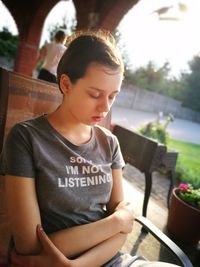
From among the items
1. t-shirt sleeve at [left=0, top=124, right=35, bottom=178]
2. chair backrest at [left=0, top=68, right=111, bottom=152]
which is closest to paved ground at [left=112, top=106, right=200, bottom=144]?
chair backrest at [left=0, top=68, right=111, bottom=152]

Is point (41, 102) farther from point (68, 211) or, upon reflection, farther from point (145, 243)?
point (145, 243)

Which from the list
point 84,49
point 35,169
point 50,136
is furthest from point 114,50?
point 35,169

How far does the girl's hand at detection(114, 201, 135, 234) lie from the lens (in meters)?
1.07

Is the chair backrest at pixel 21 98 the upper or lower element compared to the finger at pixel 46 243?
upper

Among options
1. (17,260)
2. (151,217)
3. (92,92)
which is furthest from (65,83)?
(151,217)

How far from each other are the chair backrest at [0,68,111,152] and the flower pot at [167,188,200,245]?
5.85ft

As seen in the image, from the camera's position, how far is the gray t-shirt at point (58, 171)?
0.91m

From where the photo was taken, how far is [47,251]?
2.80 ft

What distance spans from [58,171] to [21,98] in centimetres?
75

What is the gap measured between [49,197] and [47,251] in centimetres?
18

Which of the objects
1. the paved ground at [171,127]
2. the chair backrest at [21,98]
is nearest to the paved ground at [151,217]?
the chair backrest at [21,98]

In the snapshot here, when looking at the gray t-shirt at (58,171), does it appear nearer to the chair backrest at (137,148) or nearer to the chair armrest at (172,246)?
the chair armrest at (172,246)

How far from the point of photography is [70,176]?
3.22ft

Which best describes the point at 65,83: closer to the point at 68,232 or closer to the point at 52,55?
the point at 68,232
